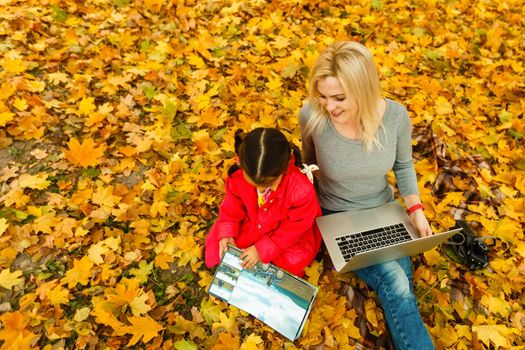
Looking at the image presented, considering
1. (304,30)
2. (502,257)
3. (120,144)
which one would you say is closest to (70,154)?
(120,144)

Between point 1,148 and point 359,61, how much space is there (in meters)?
3.09

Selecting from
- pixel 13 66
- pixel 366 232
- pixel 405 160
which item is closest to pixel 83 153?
pixel 13 66

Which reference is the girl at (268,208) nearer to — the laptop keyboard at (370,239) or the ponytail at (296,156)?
the ponytail at (296,156)

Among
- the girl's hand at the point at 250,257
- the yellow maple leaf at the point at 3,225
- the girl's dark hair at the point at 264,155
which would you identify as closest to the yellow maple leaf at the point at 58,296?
the yellow maple leaf at the point at 3,225

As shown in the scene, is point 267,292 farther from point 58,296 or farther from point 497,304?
point 497,304

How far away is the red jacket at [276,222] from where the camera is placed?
7.21ft

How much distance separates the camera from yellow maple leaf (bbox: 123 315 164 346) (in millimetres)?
2287

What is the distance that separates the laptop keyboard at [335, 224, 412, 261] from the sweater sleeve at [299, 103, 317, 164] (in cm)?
63

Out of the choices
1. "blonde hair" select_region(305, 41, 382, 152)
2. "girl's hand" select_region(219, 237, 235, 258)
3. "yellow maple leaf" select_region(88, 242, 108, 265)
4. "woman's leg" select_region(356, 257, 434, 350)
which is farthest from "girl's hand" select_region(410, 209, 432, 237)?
"yellow maple leaf" select_region(88, 242, 108, 265)

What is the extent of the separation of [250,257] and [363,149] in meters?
1.05

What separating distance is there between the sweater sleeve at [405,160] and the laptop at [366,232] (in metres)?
0.16

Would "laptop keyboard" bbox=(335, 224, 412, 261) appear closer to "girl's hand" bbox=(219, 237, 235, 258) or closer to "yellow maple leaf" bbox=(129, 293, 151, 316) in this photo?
"girl's hand" bbox=(219, 237, 235, 258)

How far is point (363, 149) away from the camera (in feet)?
7.52

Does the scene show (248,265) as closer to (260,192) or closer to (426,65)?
(260,192)
